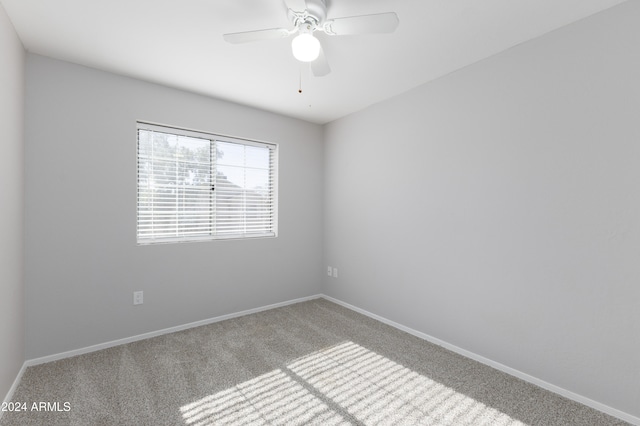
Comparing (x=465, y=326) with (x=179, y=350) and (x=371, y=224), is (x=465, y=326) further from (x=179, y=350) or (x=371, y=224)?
(x=179, y=350)

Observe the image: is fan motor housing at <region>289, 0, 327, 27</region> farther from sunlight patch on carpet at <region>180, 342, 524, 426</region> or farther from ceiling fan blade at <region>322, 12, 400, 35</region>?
sunlight patch on carpet at <region>180, 342, 524, 426</region>

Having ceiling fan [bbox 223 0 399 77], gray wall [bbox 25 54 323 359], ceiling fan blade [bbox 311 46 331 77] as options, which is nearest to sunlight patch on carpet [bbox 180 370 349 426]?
gray wall [bbox 25 54 323 359]

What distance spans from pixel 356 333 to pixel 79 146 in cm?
303

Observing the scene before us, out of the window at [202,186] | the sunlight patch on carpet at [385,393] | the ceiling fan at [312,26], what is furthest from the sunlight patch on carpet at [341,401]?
the ceiling fan at [312,26]

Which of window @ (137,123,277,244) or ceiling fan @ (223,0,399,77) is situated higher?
ceiling fan @ (223,0,399,77)

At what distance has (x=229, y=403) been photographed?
6.14ft

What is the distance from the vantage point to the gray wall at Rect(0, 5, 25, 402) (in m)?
1.78

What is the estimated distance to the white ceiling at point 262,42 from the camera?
1782 millimetres

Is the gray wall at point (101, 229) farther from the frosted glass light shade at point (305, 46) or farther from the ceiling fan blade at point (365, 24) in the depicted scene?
the ceiling fan blade at point (365, 24)

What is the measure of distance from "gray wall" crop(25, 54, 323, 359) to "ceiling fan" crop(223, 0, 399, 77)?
5.16 feet

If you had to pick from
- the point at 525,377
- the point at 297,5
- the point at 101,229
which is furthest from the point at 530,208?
the point at 101,229

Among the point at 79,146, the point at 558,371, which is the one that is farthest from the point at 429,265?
the point at 79,146

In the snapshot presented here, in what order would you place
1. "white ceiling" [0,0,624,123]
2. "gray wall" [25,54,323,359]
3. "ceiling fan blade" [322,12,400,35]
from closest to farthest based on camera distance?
"ceiling fan blade" [322,12,400,35] < "white ceiling" [0,0,624,123] < "gray wall" [25,54,323,359]

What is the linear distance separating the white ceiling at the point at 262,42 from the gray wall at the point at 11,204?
270 millimetres
